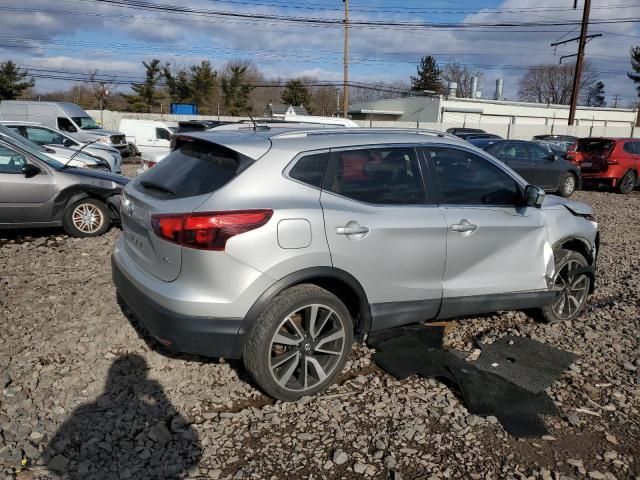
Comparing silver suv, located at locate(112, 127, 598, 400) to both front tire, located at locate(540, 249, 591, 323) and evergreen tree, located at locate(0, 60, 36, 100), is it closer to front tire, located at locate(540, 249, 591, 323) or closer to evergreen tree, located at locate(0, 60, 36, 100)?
front tire, located at locate(540, 249, 591, 323)

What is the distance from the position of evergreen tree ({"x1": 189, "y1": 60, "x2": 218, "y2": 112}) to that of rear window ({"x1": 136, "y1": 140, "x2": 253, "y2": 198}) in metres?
51.7

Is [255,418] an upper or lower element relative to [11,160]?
lower

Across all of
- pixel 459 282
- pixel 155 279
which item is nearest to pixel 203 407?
pixel 155 279

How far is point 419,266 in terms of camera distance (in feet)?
12.0

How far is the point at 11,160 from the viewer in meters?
6.85

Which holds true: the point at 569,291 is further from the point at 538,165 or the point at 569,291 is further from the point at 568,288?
the point at 538,165

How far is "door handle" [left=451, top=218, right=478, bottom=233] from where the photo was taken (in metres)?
3.78

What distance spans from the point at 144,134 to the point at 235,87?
112ft

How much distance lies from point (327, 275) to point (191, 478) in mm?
1360

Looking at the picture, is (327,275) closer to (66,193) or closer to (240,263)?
(240,263)

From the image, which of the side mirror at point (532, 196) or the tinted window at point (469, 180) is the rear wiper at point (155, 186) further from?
the side mirror at point (532, 196)

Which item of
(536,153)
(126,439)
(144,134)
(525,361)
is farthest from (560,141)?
(126,439)

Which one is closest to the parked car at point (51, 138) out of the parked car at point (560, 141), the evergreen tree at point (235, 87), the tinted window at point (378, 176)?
the tinted window at point (378, 176)

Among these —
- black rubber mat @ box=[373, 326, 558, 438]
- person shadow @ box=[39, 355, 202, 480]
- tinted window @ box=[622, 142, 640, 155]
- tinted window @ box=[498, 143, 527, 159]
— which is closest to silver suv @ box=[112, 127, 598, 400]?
black rubber mat @ box=[373, 326, 558, 438]
